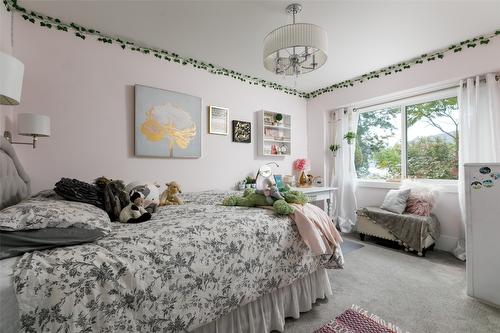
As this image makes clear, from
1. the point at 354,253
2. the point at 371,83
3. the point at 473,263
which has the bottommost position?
the point at 354,253

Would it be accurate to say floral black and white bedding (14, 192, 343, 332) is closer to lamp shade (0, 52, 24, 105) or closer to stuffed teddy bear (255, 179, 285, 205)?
stuffed teddy bear (255, 179, 285, 205)

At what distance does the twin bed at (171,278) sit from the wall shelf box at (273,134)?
2.12 m

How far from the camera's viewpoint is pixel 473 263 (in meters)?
1.82

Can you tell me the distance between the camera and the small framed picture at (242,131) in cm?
334

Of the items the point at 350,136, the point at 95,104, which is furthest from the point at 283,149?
the point at 95,104

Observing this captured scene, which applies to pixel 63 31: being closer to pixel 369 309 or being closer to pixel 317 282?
pixel 317 282

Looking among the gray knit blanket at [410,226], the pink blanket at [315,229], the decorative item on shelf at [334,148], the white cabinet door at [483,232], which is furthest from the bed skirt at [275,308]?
the decorative item on shelf at [334,148]

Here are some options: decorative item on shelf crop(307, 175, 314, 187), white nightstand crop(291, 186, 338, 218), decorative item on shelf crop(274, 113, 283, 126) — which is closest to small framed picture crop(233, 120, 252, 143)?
decorative item on shelf crop(274, 113, 283, 126)

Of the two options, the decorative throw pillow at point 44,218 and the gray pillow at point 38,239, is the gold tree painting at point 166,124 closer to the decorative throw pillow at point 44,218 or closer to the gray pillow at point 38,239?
the decorative throw pillow at point 44,218

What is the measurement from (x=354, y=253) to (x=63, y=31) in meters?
3.99

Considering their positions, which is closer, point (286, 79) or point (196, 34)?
point (196, 34)

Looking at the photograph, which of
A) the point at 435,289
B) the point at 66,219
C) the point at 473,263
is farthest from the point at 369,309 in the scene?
the point at 66,219

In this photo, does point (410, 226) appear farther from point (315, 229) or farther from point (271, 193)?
Result: point (271, 193)

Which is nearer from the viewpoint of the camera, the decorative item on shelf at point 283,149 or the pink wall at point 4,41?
the pink wall at point 4,41
